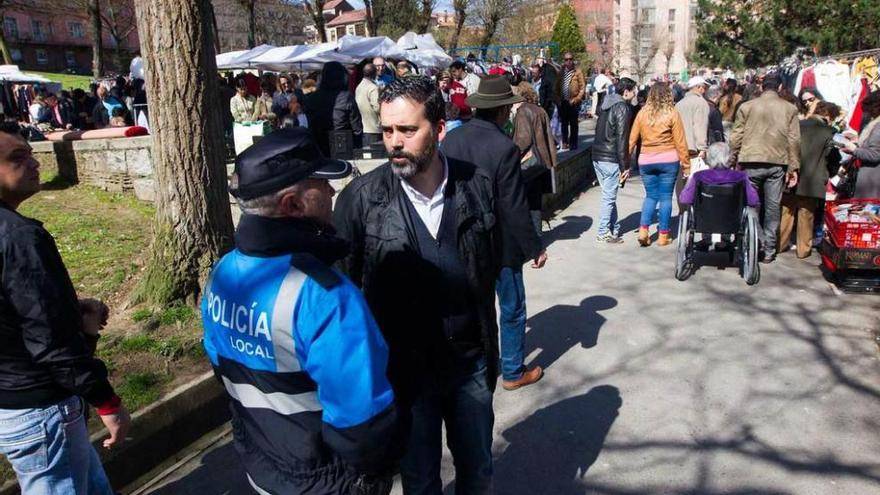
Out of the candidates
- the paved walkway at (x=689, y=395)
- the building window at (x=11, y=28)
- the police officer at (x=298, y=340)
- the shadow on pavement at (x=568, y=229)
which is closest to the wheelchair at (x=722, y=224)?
the paved walkway at (x=689, y=395)

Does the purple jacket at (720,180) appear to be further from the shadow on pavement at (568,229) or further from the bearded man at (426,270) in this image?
the bearded man at (426,270)

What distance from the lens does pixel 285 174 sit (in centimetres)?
169

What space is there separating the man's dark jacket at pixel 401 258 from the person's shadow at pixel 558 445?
3.81 feet

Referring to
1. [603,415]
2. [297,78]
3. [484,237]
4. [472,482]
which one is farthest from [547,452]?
[297,78]

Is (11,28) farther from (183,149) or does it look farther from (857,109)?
(857,109)

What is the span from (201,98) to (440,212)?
319 cm

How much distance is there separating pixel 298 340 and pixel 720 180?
5.74 meters

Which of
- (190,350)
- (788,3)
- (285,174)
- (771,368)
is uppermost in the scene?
(788,3)

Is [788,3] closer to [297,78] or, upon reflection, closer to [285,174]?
[297,78]

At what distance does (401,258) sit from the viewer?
2344 millimetres

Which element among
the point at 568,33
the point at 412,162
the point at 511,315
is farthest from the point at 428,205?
the point at 568,33

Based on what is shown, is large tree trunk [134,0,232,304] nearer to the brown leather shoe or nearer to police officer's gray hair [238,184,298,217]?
the brown leather shoe

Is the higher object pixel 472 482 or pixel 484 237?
pixel 484 237

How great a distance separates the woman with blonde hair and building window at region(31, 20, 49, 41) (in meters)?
69.8
